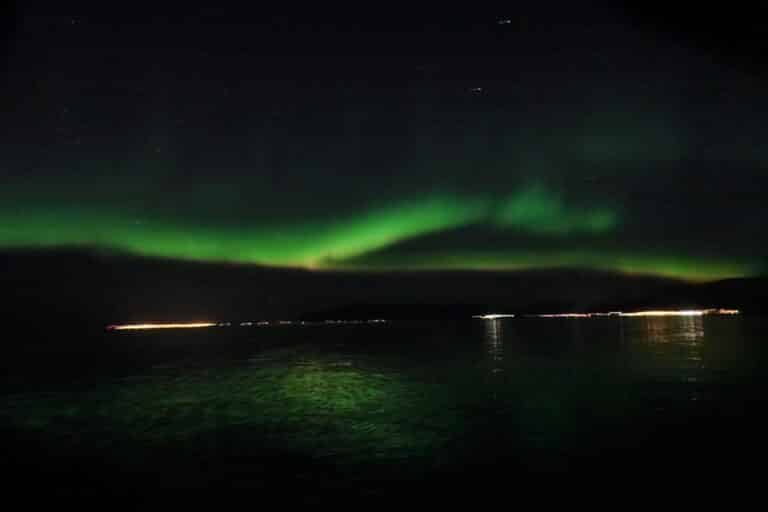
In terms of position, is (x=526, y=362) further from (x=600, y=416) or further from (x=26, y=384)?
(x=26, y=384)

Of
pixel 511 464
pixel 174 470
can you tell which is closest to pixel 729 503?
pixel 511 464

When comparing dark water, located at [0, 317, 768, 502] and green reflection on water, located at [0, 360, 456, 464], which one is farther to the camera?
green reflection on water, located at [0, 360, 456, 464]

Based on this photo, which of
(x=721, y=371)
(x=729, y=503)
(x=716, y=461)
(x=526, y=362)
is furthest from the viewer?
(x=526, y=362)

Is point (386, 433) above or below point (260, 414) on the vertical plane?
above

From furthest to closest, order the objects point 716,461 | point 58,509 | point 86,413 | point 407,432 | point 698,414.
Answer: point 86,413 → point 698,414 → point 407,432 → point 716,461 → point 58,509

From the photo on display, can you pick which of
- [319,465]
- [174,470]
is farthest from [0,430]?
[319,465]

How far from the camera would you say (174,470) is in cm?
2044

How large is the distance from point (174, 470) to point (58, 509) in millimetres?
4160

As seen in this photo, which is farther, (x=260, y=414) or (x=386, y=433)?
(x=260, y=414)

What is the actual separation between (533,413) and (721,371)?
23.5 meters

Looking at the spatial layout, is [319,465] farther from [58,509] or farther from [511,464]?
[58,509]

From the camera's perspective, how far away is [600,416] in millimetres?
28000

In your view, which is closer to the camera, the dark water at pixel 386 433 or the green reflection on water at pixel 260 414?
the dark water at pixel 386 433

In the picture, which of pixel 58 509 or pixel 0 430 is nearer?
pixel 58 509
